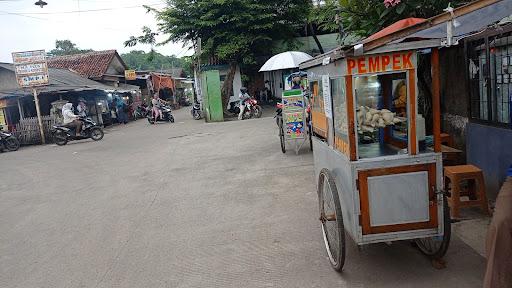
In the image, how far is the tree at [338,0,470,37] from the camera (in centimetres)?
532

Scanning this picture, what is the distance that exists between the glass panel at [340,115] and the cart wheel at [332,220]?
30cm

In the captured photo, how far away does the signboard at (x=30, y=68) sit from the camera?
687 inches

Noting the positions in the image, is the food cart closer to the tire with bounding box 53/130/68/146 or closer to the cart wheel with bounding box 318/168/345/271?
the cart wheel with bounding box 318/168/345/271

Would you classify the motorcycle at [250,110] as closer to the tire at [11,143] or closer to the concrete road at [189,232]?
the concrete road at [189,232]

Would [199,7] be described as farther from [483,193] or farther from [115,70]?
[483,193]

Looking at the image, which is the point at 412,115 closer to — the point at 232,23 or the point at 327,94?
the point at 327,94

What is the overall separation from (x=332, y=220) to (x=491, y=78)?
3.20 m

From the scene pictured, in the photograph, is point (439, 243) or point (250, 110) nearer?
point (439, 243)

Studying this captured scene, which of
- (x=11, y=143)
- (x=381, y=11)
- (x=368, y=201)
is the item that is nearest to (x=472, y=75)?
(x=381, y=11)

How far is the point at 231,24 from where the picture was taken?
2042 centimetres

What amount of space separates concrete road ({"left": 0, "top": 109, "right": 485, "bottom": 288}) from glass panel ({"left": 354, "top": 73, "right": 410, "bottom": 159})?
987 mm

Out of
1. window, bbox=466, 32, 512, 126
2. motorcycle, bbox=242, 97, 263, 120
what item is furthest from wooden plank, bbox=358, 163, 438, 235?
motorcycle, bbox=242, 97, 263, 120

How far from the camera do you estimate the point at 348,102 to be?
11.0 ft

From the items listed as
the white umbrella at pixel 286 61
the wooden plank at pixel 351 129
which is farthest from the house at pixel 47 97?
the wooden plank at pixel 351 129
